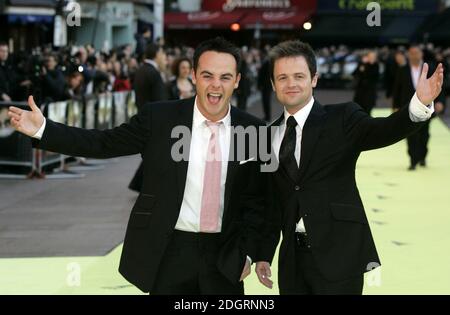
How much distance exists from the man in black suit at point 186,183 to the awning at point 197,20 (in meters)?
56.9

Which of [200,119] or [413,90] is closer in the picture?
[200,119]

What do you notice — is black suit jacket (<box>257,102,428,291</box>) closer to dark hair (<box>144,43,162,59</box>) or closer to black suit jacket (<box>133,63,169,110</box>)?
black suit jacket (<box>133,63,169,110</box>)

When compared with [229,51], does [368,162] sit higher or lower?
lower

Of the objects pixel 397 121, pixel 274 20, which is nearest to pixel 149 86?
pixel 397 121

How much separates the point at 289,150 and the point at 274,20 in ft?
190

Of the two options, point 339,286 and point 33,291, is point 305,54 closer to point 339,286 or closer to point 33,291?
point 339,286

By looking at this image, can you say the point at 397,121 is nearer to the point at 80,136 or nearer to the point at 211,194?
the point at 211,194

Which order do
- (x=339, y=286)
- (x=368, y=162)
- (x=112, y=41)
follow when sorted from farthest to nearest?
1. (x=112, y=41)
2. (x=368, y=162)
3. (x=339, y=286)

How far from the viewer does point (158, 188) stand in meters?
5.55

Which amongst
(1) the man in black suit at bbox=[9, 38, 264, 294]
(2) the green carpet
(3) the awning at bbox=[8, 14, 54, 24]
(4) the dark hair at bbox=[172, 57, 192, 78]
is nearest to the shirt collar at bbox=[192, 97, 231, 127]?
(1) the man in black suit at bbox=[9, 38, 264, 294]

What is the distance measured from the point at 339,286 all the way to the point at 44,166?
39.7 feet

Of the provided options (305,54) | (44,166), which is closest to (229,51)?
(305,54)

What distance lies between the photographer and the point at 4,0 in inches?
1270

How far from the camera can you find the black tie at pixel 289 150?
219 inches
